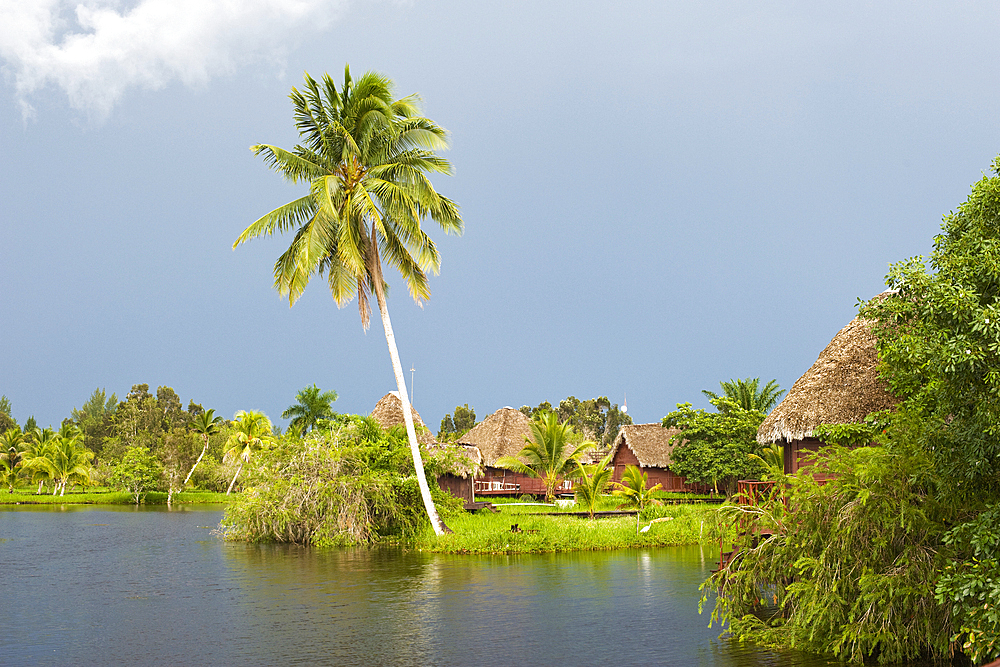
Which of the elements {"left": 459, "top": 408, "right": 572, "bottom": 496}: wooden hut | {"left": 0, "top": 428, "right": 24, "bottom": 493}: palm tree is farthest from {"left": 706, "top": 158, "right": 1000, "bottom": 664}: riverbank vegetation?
{"left": 0, "top": 428, "right": 24, "bottom": 493}: palm tree

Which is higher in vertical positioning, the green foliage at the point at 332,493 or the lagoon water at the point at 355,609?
the green foliage at the point at 332,493

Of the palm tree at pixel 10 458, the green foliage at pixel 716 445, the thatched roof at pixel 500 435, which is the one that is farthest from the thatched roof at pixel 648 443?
the palm tree at pixel 10 458

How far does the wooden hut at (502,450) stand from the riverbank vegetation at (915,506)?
3046cm

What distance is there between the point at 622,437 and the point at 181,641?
117ft

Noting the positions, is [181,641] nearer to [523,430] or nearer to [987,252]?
[987,252]

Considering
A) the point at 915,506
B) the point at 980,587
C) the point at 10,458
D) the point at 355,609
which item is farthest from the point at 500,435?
the point at 980,587

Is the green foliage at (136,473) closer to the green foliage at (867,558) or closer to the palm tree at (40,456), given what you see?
the palm tree at (40,456)

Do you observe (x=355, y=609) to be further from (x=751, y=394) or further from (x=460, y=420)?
(x=460, y=420)

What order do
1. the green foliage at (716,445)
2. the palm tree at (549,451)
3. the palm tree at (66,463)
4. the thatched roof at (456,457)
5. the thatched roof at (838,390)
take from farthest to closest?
the palm tree at (66,463)
the green foliage at (716,445)
the palm tree at (549,451)
the thatched roof at (456,457)
the thatched roof at (838,390)

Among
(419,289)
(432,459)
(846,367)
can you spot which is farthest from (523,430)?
(846,367)

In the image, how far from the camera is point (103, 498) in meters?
49.9

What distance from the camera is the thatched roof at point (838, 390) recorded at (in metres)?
16.9

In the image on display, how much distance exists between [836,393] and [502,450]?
2688 cm

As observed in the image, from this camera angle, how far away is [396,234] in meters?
23.1
